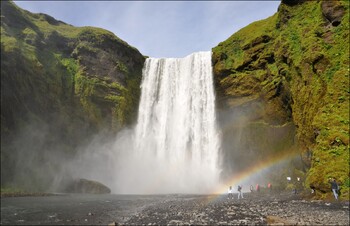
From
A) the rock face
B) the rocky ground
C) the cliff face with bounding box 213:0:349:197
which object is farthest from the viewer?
the rock face

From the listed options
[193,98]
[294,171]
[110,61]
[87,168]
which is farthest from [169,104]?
[294,171]

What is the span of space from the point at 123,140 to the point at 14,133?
65.8ft

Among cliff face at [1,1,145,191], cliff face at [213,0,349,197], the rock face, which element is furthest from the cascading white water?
the rock face

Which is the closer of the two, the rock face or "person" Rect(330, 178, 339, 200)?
"person" Rect(330, 178, 339, 200)

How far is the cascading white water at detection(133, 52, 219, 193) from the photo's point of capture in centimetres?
4822

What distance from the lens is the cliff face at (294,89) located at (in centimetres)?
2524

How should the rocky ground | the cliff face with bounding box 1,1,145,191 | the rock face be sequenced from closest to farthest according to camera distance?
the rocky ground < the cliff face with bounding box 1,1,145,191 < the rock face

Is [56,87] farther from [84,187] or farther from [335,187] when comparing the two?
[335,187]

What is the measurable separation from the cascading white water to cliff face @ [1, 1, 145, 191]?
4.20 metres

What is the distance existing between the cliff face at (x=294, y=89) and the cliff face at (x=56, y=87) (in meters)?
19.7

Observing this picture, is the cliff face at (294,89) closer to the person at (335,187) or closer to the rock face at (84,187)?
the person at (335,187)

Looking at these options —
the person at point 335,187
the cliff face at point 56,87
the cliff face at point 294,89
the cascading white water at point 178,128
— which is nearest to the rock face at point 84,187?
the cliff face at point 56,87

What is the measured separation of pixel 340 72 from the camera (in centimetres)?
2848

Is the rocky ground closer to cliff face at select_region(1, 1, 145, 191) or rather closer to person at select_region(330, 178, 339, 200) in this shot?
person at select_region(330, 178, 339, 200)
